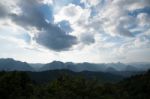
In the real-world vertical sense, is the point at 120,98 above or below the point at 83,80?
below

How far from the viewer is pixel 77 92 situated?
37.9m

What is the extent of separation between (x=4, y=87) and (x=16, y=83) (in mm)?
4269

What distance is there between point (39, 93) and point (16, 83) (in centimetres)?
2243

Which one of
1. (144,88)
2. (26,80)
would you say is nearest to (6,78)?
(26,80)

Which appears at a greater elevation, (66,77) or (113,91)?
(66,77)

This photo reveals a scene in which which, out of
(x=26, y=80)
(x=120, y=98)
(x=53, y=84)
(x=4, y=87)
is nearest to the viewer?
(x=120, y=98)

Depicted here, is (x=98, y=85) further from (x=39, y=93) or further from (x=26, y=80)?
(x=26, y=80)

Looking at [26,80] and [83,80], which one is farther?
[26,80]

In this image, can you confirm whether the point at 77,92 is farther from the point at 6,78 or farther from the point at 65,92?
the point at 6,78

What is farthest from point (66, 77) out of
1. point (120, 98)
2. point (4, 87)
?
point (4, 87)

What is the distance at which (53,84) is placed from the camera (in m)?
42.9

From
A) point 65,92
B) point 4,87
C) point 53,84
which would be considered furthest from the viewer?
point 4,87

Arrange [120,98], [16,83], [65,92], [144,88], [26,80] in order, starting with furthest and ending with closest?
[144,88] → [26,80] → [16,83] → [65,92] → [120,98]

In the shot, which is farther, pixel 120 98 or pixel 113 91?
pixel 113 91
